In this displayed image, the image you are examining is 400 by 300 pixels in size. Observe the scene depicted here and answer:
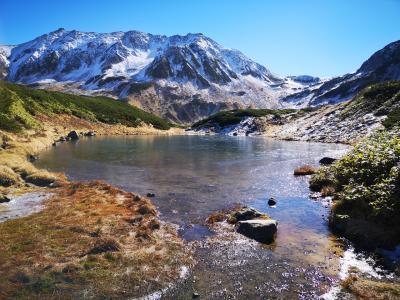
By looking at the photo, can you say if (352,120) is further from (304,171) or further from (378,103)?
(304,171)

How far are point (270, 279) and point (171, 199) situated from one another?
1403 centimetres

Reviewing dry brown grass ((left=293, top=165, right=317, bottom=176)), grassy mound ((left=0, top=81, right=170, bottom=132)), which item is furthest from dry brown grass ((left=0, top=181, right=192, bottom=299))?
grassy mound ((left=0, top=81, right=170, bottom=132))

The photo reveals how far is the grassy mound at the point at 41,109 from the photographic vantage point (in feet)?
245

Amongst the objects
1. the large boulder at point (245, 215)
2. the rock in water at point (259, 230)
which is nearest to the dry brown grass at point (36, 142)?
the large boulder at point (245, 215)

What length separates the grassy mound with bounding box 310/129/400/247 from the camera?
18.4 meters

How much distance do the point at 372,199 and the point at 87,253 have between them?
14.6m

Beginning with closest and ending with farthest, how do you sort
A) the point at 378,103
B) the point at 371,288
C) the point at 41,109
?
the point at 371,288, the point at 378,103, the point at 41,109

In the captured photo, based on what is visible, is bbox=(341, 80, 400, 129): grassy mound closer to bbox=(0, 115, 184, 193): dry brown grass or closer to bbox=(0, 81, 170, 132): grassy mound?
bbox=(0, 115, 184, 193): dry brown grass

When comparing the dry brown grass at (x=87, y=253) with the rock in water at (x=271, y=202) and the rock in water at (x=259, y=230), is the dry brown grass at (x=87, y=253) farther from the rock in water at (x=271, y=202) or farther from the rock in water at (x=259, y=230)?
the rock in water at (x=271, y=202)

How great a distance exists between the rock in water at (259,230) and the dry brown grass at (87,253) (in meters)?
3.73

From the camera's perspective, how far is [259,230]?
64.0ft

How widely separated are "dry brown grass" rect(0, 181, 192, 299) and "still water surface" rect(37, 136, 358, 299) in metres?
1.42

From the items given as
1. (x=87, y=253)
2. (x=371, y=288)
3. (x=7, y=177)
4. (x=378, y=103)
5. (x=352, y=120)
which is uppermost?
(x=378, y=103)

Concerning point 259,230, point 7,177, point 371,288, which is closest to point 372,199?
Result: point 259,230
